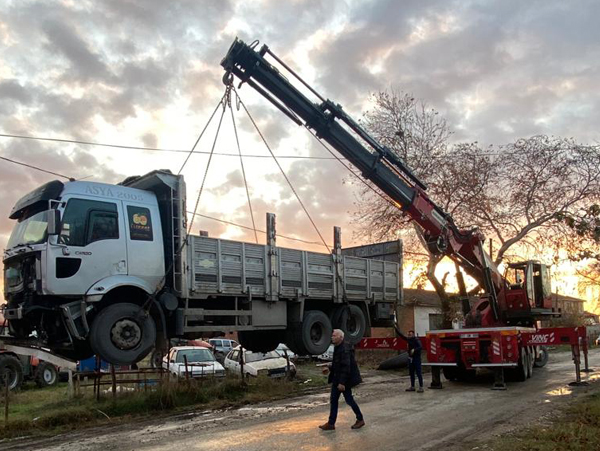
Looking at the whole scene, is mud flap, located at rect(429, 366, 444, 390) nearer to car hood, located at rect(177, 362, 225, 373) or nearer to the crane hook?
car hood, located at rect(177, 362, 225, 373)

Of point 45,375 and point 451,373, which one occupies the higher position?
point 451,373

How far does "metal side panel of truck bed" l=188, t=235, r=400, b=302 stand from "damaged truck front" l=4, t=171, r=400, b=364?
0.07 feet

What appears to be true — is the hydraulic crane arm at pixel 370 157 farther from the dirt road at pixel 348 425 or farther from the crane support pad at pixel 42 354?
the crane support pad at pixel 42 354

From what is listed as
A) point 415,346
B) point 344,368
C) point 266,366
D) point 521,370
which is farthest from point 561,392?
point 266,366

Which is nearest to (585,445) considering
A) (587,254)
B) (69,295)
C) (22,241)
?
(587,254)

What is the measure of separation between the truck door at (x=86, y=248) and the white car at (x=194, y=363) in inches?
356

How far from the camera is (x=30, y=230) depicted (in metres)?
8.48

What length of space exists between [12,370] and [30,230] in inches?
526

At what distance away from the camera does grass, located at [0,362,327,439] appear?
11.4m

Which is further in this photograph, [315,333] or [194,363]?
[194,363]

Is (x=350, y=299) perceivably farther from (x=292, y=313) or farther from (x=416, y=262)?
(x=416, y=262)

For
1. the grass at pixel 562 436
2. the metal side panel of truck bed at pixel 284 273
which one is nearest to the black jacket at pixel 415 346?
the metal side panel of truck bed at pixel 284 273

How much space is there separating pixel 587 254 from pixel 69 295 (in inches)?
375

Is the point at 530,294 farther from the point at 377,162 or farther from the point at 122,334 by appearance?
the point at 122,334
